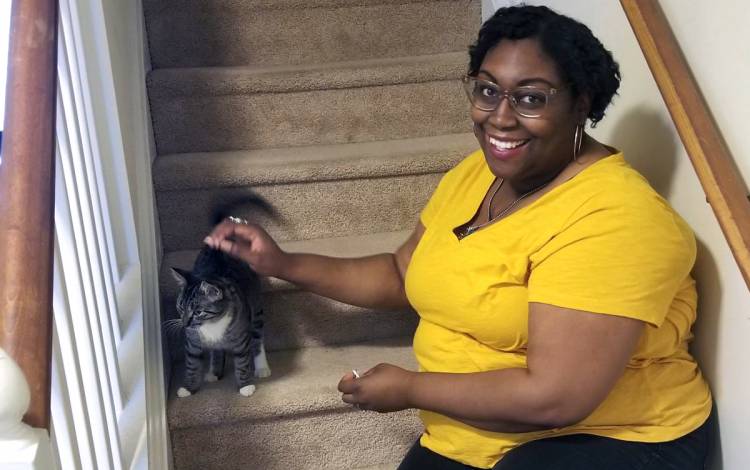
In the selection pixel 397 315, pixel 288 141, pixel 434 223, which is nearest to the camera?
pixel 434 223

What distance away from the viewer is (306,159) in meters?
1.81

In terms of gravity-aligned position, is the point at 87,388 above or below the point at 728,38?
below

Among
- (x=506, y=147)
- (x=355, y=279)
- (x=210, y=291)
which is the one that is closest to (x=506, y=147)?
(x=506, y=147)

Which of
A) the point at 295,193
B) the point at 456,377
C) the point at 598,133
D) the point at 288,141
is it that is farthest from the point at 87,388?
the point at 598,133

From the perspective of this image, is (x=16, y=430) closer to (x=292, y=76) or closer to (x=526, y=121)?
(x=526, y=121)

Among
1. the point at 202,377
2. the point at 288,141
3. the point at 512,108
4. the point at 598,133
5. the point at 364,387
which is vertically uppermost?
the point at 512,108

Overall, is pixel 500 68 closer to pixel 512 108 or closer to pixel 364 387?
pixel 512 108

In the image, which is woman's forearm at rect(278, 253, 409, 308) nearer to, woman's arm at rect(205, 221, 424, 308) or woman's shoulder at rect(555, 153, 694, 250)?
woman's arm at rect(205, 221, 424, 308)

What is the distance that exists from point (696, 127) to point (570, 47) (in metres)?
0.24

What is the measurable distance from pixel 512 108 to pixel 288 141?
3.15 ft

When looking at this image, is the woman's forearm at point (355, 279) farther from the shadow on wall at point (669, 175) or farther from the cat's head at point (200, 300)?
the shadow on wall at point (669, 175)

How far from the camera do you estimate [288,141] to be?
1964mm

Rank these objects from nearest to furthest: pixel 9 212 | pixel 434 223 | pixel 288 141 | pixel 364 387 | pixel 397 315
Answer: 1. pixel 9 212
2. pixel 364 387
3. pixel 434 223
4. pixel 397 315
5. pixel 288 141

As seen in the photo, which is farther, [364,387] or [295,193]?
[295,193]
